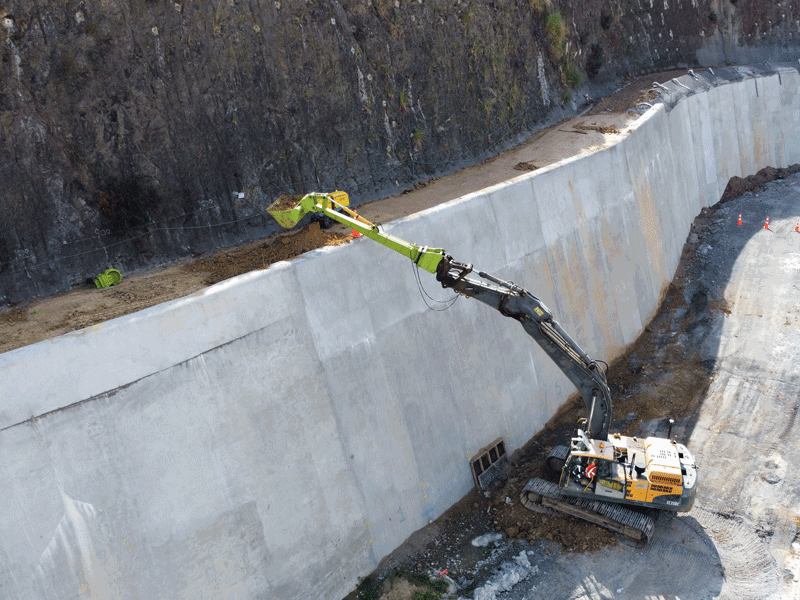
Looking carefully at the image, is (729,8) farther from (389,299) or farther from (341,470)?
(341,470)

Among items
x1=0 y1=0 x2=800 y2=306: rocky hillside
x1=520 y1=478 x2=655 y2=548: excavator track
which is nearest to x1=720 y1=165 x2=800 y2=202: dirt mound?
x1=0 y1=0 x2=800 y2=306: rocky hillside

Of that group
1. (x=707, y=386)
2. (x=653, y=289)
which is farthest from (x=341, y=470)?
(x=653, y=289)

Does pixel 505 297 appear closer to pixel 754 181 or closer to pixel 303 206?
pixel 303 206

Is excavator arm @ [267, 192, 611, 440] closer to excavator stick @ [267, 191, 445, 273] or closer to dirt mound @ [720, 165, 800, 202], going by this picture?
excavator stick @ [267, 191, 445, 273]

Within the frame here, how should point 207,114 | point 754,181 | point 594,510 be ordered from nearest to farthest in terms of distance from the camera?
point 594,510 < point 207,114 < point 754,181

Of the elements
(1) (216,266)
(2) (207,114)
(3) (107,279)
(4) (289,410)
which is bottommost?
(4) (289,410)

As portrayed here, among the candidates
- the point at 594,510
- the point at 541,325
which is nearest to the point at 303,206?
the point at 541,325
